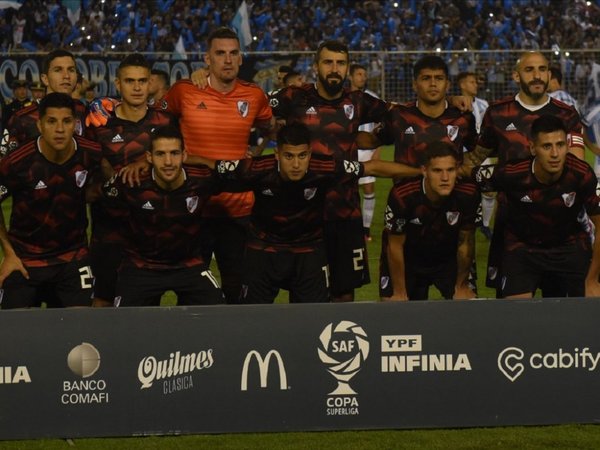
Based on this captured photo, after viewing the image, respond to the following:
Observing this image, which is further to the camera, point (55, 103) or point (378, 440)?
point (55, 103)

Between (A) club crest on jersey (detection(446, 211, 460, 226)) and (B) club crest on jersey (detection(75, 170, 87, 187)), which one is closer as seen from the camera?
(B) club crest on jersey (detection(75, 170, 87, 187))

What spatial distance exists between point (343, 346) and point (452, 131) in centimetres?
261

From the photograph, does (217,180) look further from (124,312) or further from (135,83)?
(124,312)

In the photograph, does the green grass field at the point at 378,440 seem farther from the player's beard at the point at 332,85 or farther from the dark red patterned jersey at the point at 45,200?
the player's beard at the point at 332,85

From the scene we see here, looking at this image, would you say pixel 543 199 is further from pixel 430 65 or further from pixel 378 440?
pixel 378 440

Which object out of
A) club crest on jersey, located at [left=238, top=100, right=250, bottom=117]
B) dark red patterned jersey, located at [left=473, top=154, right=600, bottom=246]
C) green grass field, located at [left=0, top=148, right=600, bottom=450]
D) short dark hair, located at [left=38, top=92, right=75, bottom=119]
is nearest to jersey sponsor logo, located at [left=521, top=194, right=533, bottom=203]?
dark red patterned jersey, located at [left=473, top=154, right=600, bottom=246]

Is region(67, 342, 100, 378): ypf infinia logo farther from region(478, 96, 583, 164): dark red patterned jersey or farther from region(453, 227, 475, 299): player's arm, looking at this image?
region(478, 96, 583, 164): dark red patterned jersey

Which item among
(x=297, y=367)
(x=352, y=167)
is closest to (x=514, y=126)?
(x=352, y=167)

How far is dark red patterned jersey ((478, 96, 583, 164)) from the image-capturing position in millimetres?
8523

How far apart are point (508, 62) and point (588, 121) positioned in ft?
38.8

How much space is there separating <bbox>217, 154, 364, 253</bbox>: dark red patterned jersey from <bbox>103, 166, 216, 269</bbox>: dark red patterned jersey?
9.6 inches

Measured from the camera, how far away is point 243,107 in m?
8.42

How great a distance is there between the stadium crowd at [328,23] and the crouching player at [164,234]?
79.7ft

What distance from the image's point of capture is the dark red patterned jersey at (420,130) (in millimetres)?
8469
